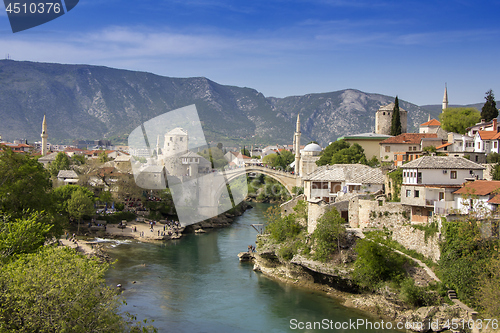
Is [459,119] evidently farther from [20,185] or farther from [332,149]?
[20,185]

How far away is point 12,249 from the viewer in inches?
576

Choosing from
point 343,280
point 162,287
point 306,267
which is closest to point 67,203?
point 162,287

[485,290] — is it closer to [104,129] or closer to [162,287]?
[162,287]

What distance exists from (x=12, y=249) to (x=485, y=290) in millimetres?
16927

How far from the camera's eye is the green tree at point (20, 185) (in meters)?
22.2

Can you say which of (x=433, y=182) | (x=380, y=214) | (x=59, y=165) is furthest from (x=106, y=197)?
(x=433, y=182)

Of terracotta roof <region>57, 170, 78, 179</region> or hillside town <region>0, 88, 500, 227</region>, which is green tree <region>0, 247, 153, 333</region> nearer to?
hillside town <region>0, 88, 500, 227</region>

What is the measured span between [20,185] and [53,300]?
551 inches

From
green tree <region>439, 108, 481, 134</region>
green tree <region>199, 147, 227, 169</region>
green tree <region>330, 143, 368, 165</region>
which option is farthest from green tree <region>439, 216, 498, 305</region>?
green tree <region>199, 147, 227, 169</region>

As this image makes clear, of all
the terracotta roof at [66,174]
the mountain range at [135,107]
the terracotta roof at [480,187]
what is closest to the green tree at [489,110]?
the terracotta roof at [480,187]

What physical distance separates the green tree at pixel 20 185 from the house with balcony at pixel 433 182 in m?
19.8

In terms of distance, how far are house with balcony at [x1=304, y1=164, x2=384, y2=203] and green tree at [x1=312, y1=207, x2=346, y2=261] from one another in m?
4.46

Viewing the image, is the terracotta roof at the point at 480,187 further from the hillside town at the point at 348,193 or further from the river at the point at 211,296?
the river at the point at 211,296

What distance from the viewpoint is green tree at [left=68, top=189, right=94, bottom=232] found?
3641 centimetres
